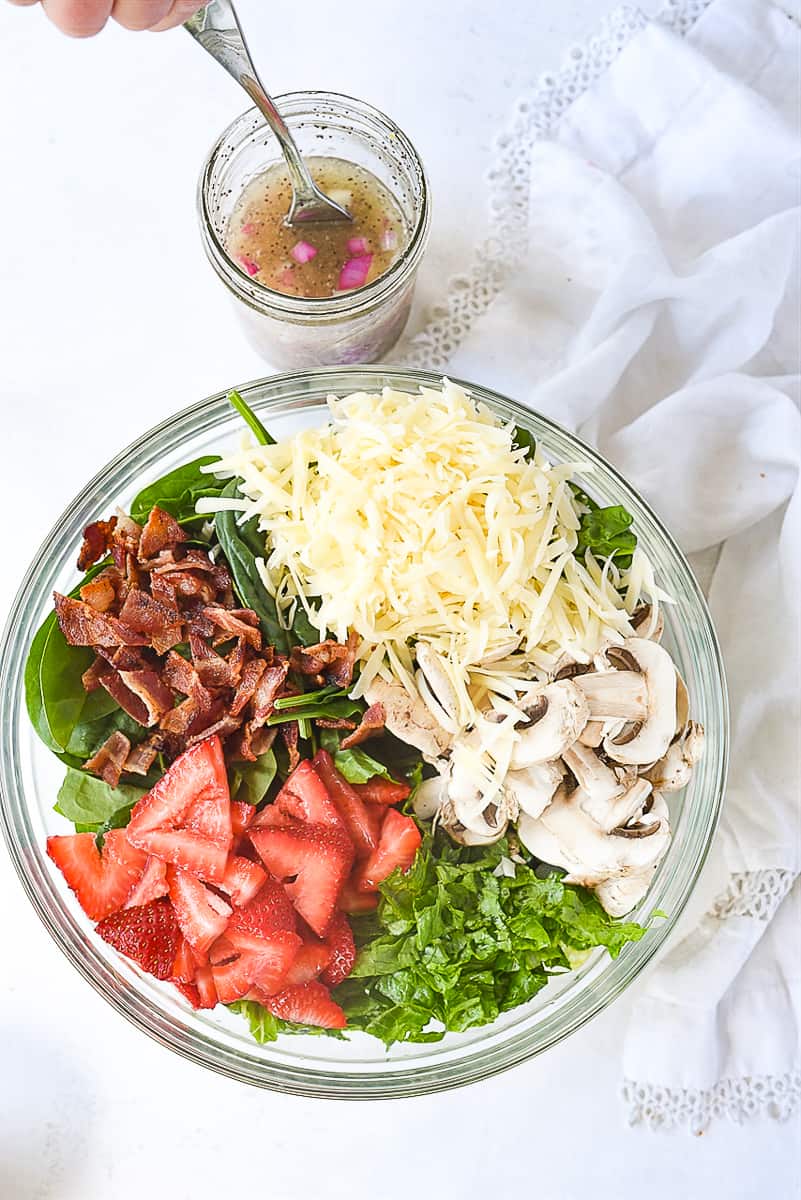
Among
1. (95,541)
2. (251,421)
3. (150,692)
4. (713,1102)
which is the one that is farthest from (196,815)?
(713,1102)

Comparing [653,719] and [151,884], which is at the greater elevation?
[653,719]

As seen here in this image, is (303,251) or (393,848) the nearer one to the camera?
(393,848)

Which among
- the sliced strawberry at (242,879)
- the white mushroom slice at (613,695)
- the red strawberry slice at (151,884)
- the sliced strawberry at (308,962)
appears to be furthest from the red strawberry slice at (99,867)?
the white mushroom slice at (613,695)

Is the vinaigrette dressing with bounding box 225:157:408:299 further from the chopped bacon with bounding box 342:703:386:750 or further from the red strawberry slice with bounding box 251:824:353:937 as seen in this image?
the red strawberry slice with bounding box 251:824:353:937

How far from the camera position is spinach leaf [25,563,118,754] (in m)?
1.42

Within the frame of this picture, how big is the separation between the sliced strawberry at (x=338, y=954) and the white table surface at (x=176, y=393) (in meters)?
0.43

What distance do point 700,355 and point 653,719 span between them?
2.35ft

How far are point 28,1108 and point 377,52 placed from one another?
1791 millimetres

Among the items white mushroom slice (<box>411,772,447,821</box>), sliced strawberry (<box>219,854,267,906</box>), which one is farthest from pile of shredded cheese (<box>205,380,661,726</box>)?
sliced strawberry (<box>219,854,267,906</box>)

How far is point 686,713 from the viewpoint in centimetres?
144

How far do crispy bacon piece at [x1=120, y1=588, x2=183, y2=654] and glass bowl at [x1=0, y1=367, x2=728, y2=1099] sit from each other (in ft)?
0.85

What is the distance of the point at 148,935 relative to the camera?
1.38 meters

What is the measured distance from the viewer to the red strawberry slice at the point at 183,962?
4.56ft

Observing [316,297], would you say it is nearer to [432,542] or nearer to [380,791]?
[432,542]
